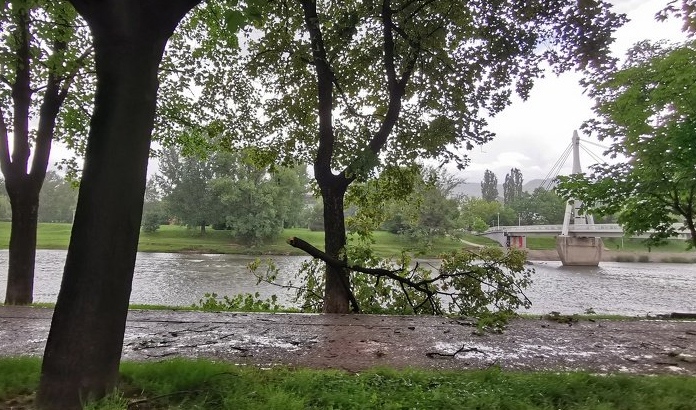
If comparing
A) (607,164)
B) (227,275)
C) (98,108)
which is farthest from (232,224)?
(98,108)

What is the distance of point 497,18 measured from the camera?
718cm

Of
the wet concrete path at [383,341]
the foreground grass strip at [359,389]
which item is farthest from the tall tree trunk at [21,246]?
the foreground grass strip at [359,389]

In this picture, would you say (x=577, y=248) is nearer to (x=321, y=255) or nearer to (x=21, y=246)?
(x=321, y=255)

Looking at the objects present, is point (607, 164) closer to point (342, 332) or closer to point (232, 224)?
point (342, 332)

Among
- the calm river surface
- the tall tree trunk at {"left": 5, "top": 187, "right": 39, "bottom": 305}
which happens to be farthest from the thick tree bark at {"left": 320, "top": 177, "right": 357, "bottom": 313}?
the tall tree trunk at {"left": 5, "top": 187, "right": 39, "bottom": 305}

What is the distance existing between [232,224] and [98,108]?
41739 mm

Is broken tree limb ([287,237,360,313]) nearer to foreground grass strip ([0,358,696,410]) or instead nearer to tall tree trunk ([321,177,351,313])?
tall tree trunk ([321,177,351,313])

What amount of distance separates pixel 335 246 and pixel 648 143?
21.4 ft

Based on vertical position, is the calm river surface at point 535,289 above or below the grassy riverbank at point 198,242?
below

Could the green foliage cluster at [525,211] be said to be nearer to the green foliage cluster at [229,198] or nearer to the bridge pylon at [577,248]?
the bridge pylon at [577,248]

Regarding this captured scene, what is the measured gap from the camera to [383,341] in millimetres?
5426

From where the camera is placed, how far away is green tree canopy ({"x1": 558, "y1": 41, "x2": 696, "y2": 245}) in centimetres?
820

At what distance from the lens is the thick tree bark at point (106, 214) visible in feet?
9.86

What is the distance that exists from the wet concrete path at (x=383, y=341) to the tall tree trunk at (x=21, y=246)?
6.53 ft
